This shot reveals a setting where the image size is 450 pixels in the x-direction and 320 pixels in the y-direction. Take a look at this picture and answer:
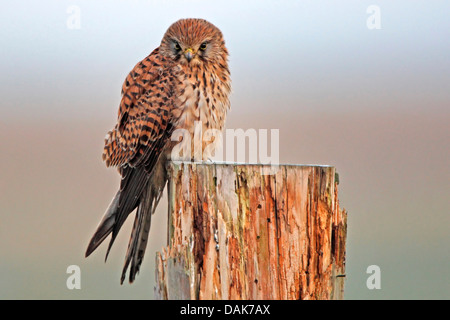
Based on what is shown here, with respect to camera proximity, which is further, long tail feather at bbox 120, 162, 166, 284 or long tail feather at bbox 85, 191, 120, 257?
long tail feather at bbox 120, 162, 166, 284

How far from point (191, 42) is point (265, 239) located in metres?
2.22

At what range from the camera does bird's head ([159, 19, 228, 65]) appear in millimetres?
4699

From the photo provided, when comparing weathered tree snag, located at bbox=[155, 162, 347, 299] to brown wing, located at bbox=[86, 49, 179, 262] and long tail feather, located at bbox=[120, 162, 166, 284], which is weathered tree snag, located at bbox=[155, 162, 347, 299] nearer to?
long tail feather, located at bbox=[120, 162, 166, 284]

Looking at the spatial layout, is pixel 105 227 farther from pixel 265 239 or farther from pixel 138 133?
pixel 265 239

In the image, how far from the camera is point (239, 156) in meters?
3.95

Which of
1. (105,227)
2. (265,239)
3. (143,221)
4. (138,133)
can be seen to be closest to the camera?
(265,239)

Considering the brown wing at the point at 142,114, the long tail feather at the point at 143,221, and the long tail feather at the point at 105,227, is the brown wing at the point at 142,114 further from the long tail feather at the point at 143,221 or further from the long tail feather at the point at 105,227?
the long tail feather at the point at 105,227

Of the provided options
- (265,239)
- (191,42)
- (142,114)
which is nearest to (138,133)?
(142,114)

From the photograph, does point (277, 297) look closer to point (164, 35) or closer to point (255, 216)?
point (255, 216)

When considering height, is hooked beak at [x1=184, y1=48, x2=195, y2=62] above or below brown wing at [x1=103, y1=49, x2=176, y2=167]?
above

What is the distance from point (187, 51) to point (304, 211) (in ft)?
6.97

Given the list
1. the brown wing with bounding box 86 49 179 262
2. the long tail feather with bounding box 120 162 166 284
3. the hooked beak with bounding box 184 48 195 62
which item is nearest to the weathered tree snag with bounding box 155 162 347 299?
the long tail feather with bounding box 120 162 166 284

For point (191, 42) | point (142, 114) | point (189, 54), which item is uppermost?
point (191, 42)

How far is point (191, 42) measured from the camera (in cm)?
471
